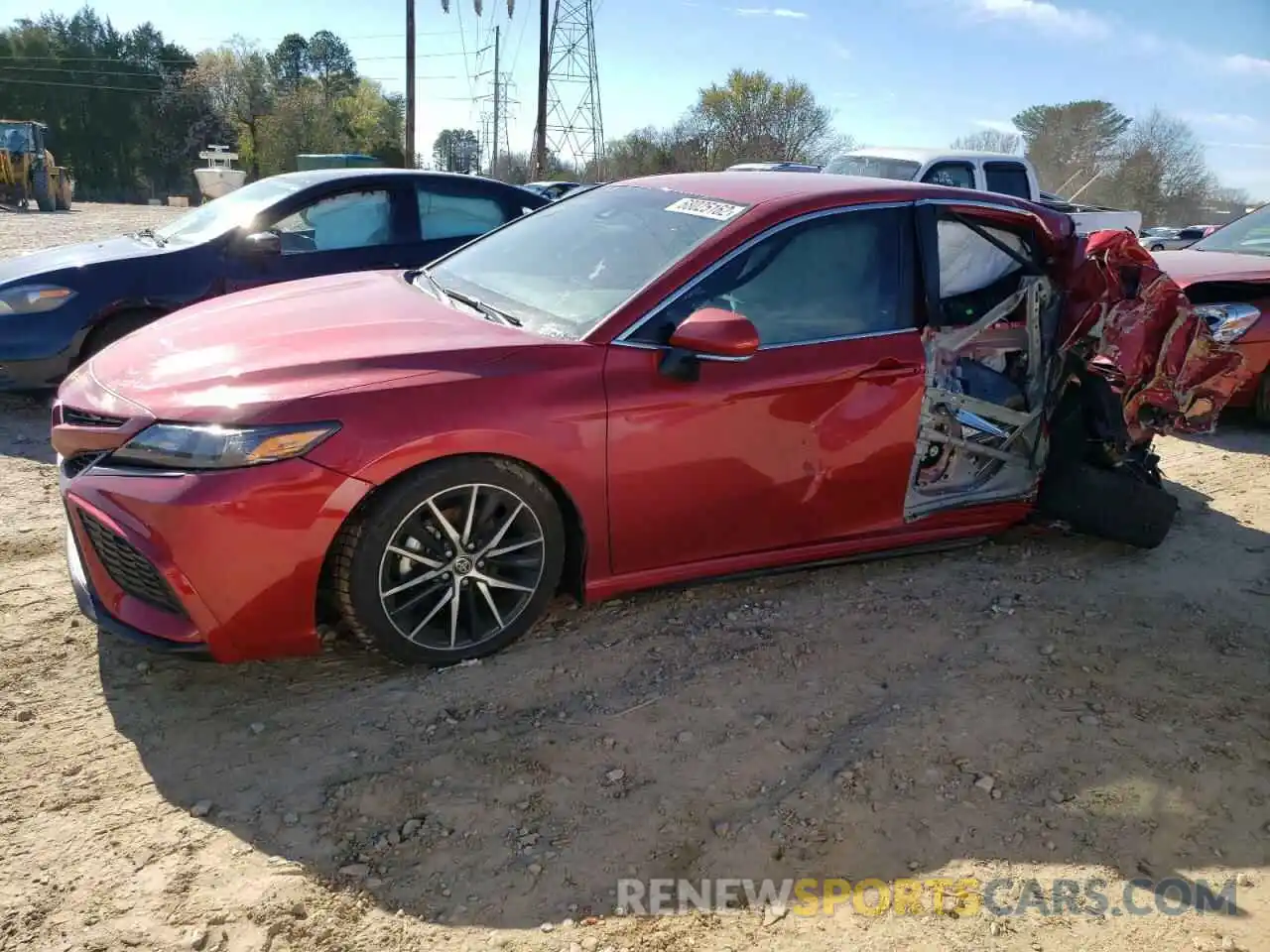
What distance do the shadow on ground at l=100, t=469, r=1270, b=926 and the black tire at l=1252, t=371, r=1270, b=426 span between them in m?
3.68

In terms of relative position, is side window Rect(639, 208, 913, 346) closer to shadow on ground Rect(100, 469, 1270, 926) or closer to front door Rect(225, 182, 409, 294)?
shadow on ground Rect(100, 469, 1270, 926)

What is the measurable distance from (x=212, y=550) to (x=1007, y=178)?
10.4 m

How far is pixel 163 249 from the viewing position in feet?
19.6

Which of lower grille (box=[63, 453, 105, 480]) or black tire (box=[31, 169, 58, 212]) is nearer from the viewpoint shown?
lower grille (box=[63, 453, 105, 480])

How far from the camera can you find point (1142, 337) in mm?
4207

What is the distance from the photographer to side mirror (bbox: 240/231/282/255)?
5.88m

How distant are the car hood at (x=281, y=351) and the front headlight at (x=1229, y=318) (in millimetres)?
5368

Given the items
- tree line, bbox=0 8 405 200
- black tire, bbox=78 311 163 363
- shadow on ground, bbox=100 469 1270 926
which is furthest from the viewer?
tree line, bbox=0 8 405 200

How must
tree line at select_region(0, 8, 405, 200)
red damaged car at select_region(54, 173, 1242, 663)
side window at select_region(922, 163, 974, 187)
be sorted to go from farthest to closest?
tree line at select_region(0, 8, 405, 200) → side window at select_region(922, 163, 974, 187) → red damaged car at select_region(54, 173, 1242, 663)

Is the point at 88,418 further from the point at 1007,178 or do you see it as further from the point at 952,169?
the point at 1007,178

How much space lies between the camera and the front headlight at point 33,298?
5.53 meters

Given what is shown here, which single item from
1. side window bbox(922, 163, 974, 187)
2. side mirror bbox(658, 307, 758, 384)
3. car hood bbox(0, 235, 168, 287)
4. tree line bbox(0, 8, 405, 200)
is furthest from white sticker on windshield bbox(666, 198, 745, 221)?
tree line bbox(0, 8, 405, 200)

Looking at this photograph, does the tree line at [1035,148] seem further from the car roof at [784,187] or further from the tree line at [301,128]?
the car roof at [784,187]

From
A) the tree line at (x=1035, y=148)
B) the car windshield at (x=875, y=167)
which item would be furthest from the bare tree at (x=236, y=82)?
the car windshield at (x=875, y=167)
